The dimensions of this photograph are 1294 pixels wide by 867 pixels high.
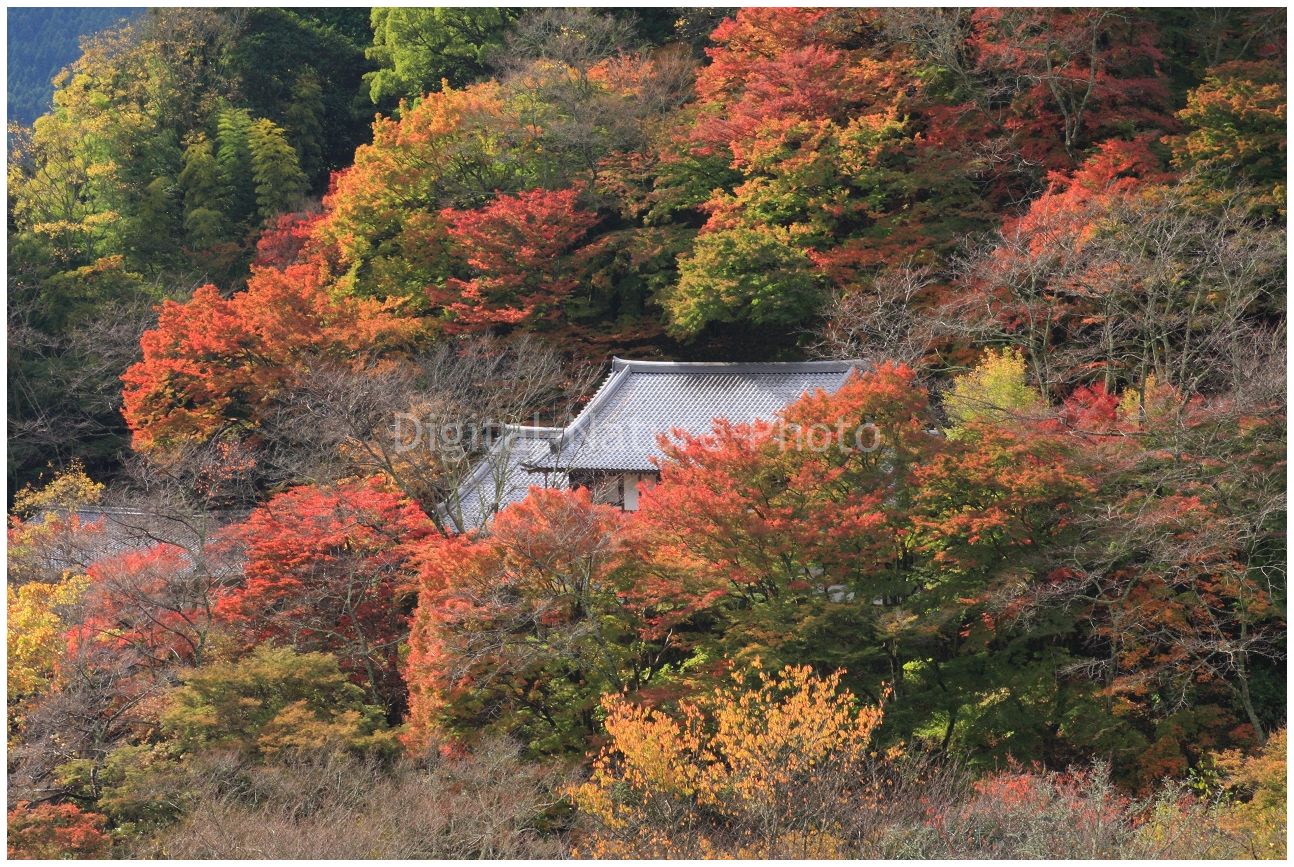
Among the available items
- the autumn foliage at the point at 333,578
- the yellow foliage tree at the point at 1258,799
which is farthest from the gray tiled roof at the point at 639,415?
the yellow foliage tree at the point at 1258,799

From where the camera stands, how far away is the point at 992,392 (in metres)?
19.1

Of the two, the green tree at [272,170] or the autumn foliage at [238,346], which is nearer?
the autumn foliage at [238,346]

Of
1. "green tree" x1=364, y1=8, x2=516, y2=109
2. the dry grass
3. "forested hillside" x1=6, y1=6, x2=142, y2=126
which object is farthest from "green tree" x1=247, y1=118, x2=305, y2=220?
the dry grass

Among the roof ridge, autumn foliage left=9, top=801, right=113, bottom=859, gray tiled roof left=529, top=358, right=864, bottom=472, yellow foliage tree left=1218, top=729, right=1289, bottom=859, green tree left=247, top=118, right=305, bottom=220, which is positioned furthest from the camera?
green tree left=247, top=118, right=305, bottom=220

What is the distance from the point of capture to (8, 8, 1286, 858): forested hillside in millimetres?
14352

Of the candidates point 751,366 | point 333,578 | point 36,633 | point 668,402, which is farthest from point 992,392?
point 36,633

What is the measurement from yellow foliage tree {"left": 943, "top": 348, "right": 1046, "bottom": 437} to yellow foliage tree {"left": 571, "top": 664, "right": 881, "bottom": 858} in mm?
5790

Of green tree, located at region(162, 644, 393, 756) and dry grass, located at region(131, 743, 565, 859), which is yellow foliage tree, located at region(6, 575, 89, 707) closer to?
green tree, located at region(162, 644, 393, 756)

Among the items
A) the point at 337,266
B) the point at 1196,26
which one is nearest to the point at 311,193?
the point at 337,266

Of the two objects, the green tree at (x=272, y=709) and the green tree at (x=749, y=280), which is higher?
the green tree at (x=749, y=280)

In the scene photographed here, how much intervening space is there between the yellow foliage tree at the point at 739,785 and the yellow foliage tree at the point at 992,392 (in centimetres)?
579

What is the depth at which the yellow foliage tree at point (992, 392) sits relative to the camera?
60.6 feet

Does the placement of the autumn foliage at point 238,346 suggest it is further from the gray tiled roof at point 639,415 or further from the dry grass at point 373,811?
the dry grass at point 373,811

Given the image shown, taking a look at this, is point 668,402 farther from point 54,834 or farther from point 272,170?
point 272,170
